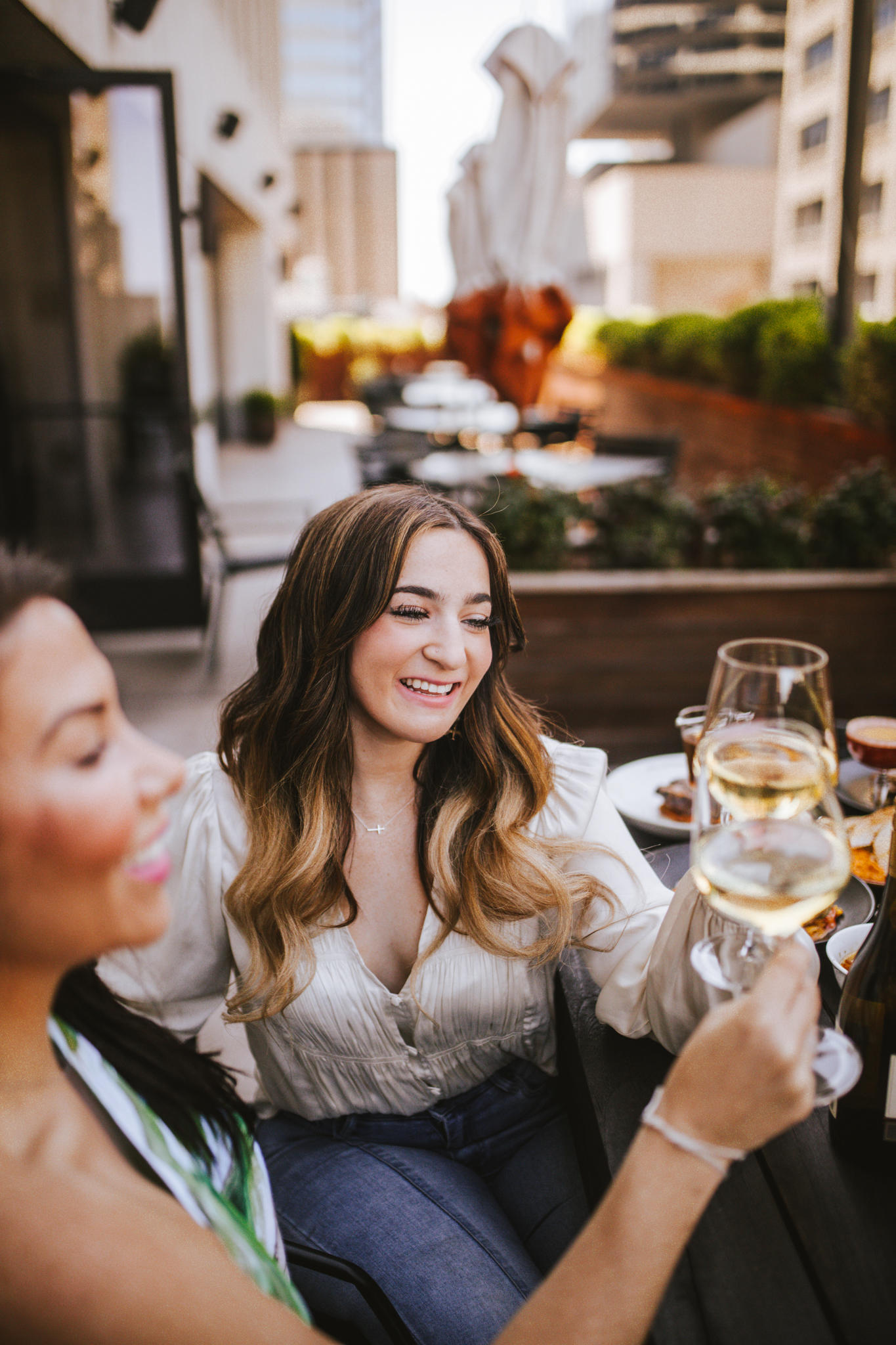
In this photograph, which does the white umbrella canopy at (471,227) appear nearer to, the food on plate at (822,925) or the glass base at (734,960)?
the food on plate at (822,925)

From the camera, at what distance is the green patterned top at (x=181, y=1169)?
2.89 feet

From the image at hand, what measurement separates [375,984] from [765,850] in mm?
780

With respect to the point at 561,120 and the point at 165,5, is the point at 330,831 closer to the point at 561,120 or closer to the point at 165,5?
the point at 561,120

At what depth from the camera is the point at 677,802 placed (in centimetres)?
181

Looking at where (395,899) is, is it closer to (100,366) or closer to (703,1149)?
(703,1149)

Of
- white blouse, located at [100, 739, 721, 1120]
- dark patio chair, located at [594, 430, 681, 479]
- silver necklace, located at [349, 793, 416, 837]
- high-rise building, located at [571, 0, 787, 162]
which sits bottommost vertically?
white blouse, located at [100, 739, 721, 1120]

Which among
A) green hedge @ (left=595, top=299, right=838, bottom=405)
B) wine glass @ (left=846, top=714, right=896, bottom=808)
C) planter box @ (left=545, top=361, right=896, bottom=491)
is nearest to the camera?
wine glass @ (left=846, top=714, right=896, bottom=808)

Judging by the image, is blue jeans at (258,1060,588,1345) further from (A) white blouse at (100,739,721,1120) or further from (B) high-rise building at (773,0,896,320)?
(B) high-rise building at (773,0,896,320)

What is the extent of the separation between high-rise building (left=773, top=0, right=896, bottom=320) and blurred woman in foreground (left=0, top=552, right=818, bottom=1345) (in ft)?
84.2

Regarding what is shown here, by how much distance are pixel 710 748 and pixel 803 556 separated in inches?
143

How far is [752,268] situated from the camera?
36.6m

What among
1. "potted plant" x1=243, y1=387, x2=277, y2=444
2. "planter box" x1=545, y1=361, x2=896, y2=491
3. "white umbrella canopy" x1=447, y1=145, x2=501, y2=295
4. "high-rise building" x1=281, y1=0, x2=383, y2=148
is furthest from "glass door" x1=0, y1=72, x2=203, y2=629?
"high-rise building" x1=281, y1=0, x2=383, y2=148

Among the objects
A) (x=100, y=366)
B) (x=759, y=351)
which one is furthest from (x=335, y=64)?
(x=100, y=366)

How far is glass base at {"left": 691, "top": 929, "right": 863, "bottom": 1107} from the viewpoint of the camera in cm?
81
